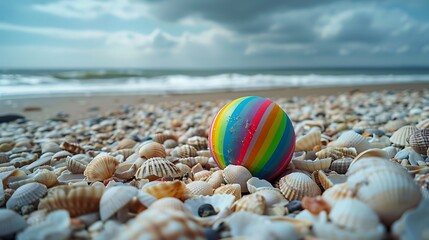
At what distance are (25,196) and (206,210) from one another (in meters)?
A: 1.24

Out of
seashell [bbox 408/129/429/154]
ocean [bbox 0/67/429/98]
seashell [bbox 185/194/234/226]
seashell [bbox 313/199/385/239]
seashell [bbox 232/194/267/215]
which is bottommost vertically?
seashell [bbox 185/194/234/226]

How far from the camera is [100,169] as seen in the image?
2906 millimetres

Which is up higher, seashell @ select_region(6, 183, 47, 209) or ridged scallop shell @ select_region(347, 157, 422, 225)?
ridged scallop shell @ select_region(347, 157, 422, 225)

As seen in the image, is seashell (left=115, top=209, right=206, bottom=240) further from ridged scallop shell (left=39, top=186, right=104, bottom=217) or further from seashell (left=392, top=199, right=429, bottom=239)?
seashell (left=392, top=199, right=429, bottom=239)

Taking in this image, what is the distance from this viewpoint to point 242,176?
2604 millimetres

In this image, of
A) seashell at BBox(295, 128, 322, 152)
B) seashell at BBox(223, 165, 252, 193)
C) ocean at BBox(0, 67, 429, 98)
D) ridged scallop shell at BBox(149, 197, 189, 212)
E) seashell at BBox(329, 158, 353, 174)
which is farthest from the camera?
ocean at BBox(0, 67, 429, 98)

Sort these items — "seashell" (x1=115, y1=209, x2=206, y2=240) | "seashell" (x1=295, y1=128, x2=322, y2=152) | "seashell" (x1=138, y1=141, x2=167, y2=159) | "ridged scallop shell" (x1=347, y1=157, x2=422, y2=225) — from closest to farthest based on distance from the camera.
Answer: "seashell" (x1=115, y1=209, x2=206, y2=240)
"ridged scallop shell" (x1=347, y1=157, x2=422, y2=225)
"seashell" (x1=138, y1=141, x2=167, y2=159)
"seashell" (x1=295, y1=128, x2=322, y2=152)

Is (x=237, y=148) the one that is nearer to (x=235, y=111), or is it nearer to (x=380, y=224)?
(x=235, y=111)

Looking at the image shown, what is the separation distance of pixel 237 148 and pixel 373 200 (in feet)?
3.91

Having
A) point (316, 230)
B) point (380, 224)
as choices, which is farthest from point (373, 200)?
point (316, 230)

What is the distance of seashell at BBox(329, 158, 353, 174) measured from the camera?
2.83 meters

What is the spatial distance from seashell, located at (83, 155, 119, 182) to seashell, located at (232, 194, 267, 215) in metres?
1.33

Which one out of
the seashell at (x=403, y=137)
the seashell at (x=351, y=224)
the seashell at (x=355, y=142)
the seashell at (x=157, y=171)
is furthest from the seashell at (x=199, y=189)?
the seashell at (x=403, y=137)

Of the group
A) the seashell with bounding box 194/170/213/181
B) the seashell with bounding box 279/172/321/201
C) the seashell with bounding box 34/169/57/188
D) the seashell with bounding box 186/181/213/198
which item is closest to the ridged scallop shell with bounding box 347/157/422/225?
the seashell with bounding box 279/172/321/201
